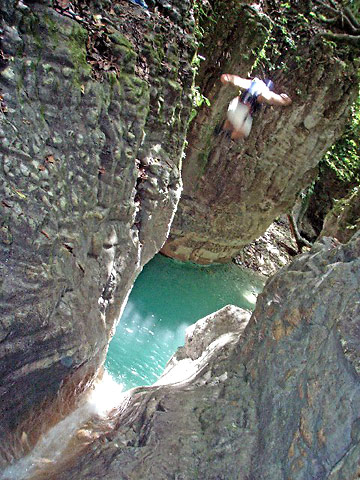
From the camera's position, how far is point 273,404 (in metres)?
2.42

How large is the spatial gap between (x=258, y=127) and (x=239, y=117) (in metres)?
0.65

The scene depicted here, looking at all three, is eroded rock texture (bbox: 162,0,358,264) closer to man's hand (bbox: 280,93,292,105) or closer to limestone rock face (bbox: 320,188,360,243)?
man's hand (bbox: 280,93,292,105)

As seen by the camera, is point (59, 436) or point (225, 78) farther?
point (225, 78)

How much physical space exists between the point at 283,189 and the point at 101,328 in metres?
7.61

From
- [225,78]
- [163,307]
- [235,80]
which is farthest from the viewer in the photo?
[163,307]

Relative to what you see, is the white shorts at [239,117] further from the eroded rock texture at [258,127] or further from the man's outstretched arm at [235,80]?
the man's outstretched arm at [235,80]

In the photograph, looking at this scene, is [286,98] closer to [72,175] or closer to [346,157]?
[346,157]

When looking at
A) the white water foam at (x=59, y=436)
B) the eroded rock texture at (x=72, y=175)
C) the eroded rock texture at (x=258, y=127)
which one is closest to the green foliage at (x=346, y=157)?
the eroded rock texture at (x=258, y=127)

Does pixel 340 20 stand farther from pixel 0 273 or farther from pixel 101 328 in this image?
pixel 0 273

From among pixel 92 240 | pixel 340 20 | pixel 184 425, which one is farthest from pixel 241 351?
pixel 340 20

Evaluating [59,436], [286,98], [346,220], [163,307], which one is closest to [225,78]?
[286,98]

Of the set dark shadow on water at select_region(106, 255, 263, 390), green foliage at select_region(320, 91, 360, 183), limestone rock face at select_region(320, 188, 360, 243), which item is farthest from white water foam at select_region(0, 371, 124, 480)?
green foliage at select_region(320, 91, 360, 183)

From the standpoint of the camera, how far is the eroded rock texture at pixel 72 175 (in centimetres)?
267

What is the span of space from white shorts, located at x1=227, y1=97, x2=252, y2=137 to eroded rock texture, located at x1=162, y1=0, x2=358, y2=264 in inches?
8.2
